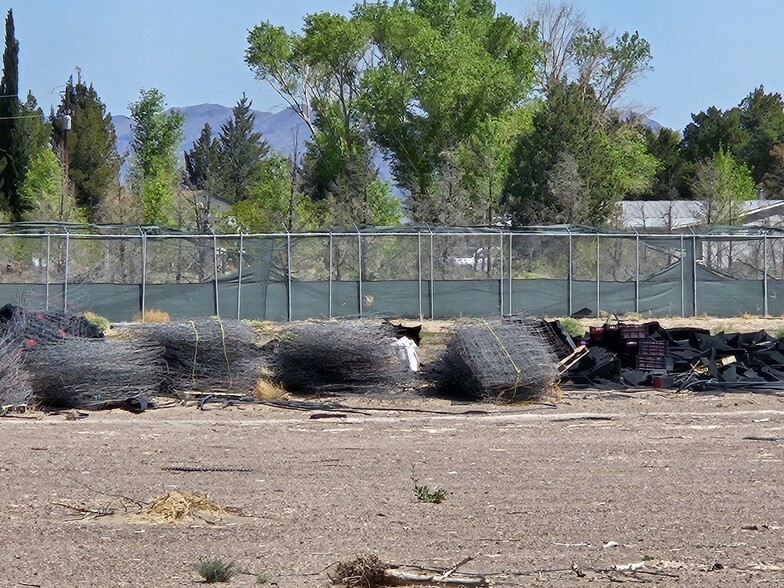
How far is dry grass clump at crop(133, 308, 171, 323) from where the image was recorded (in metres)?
31.7

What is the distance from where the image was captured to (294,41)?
227ft

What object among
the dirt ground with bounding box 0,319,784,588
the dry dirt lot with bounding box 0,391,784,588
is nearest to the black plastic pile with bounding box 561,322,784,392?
the dirt ground with bounding box 0,319,784,588

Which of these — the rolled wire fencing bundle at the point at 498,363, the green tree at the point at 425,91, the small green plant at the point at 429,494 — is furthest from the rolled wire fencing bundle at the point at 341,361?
the green tree at the point at 425,91

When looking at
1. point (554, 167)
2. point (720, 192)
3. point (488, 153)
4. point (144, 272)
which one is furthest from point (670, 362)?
point (720, 192)

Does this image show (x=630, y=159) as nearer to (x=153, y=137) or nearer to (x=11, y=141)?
(x=153, y=137)

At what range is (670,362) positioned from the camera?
21.8m

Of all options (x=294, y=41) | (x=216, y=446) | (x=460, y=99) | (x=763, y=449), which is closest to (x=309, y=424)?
(x=216, y=446)

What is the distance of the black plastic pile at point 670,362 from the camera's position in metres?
21.1

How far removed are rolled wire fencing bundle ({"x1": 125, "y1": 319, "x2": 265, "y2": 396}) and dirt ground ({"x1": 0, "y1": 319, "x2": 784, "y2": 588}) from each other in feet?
4.81

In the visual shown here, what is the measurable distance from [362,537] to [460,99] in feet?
183

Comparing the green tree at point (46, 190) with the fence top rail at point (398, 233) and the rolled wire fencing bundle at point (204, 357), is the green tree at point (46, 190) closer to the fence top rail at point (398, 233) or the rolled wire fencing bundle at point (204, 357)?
the fence top rail at point (398, 233)

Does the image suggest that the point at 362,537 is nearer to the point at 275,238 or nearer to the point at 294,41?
the point at 275,238

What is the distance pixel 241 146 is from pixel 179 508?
103808 millimetres

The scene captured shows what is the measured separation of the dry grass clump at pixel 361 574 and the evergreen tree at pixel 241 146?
92.6m
